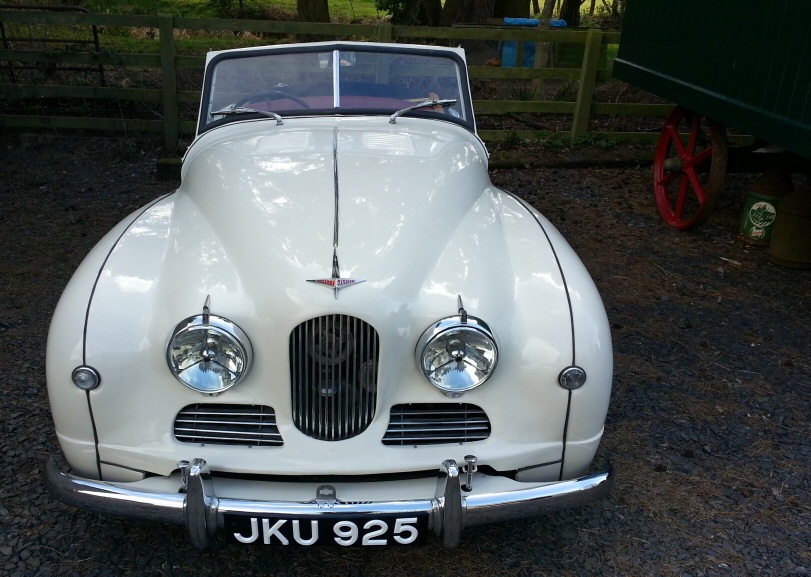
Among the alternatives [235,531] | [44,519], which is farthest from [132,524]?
[235,531]

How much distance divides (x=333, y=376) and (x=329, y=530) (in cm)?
48

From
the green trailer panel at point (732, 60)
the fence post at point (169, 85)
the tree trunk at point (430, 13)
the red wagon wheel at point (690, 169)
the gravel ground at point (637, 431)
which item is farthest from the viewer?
the tree trunk at point (430, 13)

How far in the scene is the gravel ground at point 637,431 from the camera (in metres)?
2.71

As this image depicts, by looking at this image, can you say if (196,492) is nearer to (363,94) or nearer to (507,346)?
(507,346)

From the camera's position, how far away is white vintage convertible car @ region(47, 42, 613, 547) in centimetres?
225

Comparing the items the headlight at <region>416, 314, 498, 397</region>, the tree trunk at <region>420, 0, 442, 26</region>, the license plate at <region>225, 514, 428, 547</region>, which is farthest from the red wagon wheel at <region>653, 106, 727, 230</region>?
the tree trunk at <region>420, 0, 442, 26</region>

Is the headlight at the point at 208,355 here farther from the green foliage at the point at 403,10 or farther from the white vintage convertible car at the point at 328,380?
the green foliage at the point at 403,10

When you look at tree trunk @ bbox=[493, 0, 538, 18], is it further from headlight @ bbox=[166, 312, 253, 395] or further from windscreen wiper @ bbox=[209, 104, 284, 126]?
headlight @ bbox=[166, 312, 253, 395]

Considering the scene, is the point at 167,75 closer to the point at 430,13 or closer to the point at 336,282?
the point at 336,282

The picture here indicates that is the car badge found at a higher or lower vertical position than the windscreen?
lower

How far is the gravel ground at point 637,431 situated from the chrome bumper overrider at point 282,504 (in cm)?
51

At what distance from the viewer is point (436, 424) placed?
95.4 inches

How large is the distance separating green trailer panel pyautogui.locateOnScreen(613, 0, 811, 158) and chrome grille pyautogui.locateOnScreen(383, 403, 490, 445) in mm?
3208

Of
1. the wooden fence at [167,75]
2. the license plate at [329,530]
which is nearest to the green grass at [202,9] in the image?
the wooden fence at [167,75]
